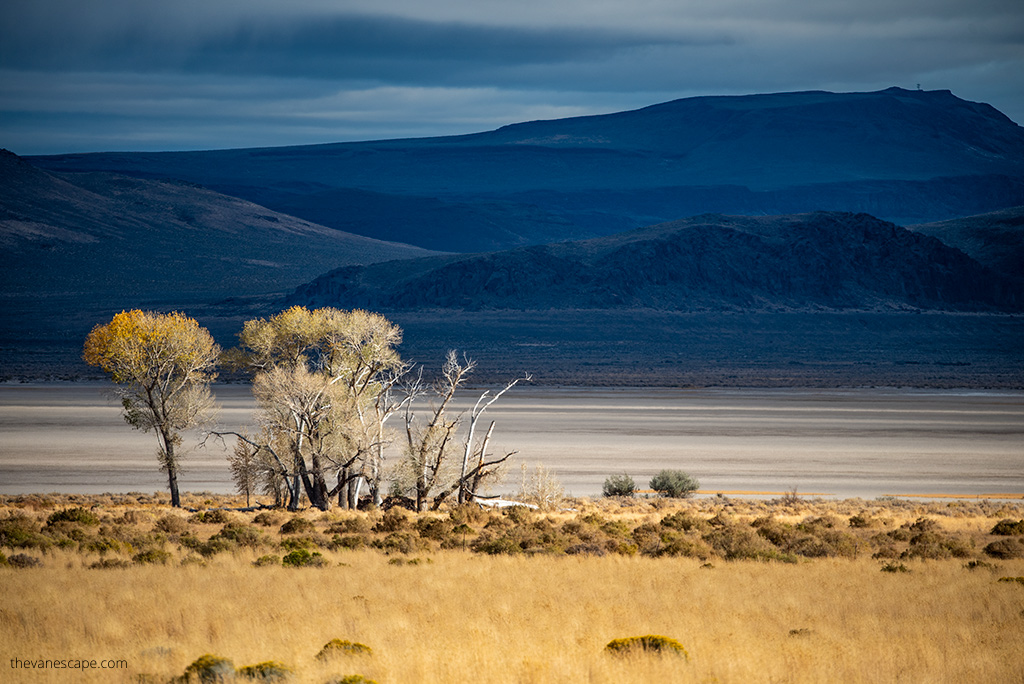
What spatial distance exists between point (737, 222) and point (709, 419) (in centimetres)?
10323

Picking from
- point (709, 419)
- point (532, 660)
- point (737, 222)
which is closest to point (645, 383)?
point (709, 419)

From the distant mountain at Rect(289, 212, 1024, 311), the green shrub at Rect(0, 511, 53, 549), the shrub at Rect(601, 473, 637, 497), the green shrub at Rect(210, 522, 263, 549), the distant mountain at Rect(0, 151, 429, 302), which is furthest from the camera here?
the distant mountain at Rect(0, 151, 429, 302)

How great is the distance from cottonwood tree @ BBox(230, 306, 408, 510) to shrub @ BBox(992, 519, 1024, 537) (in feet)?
51.4

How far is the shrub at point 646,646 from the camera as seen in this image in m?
10.1

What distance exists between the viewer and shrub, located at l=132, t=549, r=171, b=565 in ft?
52.4

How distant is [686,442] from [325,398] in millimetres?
24821

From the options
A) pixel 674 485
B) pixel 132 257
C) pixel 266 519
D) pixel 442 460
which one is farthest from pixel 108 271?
pixel 266 519

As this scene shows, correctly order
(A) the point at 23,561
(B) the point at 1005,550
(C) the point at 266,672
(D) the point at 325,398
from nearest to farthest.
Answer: (C) the point at 266,672
(A) the point at 23,561
(B) the point at 1005,550
(D) the point at 325,398

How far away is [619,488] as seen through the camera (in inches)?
1304

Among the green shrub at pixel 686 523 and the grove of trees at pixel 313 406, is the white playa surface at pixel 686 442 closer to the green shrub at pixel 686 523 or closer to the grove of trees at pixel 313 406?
the grove of trees at pixel 313 406

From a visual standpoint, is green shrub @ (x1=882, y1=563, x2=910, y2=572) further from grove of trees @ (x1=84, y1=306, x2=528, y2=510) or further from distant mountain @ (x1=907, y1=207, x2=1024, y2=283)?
distant mountain @ (x1=907, y1=207, x2=1024, y2=283)

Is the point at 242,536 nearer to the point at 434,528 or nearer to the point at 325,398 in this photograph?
the point at 434,528

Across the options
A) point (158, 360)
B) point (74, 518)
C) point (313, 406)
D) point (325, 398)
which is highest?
point (158, 360)

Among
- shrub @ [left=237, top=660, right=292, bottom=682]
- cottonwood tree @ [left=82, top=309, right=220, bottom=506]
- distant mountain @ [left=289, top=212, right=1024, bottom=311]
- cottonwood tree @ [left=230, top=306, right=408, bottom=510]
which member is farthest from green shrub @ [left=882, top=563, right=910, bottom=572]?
distant mountain @ [left=289, top=212, right=1024, bottom=311]
